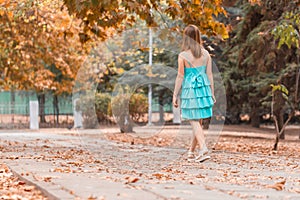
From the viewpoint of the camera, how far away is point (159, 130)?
22.6 meters

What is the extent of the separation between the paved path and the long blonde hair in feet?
6.01

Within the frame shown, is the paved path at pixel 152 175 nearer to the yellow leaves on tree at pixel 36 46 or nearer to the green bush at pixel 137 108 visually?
the yellow leaves on tree at pixel 36 46

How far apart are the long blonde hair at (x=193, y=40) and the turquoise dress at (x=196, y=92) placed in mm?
264

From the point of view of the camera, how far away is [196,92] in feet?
34.8

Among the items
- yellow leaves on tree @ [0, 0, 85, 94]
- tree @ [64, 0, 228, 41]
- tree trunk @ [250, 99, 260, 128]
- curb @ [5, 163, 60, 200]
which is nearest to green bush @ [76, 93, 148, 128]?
yellow leaves on tree @ [0, 0, 85, 94]

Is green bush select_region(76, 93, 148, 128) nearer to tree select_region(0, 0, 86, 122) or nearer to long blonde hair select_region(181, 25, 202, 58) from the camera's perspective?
tree select_region(0, 0, 86, 122)

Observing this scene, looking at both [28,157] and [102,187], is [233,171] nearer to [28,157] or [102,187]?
[102,187]

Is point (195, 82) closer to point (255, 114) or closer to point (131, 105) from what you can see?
point (131, 105)

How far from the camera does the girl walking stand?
10.6 metres

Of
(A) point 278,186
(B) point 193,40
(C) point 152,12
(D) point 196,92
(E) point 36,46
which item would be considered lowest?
(A) point 278,186

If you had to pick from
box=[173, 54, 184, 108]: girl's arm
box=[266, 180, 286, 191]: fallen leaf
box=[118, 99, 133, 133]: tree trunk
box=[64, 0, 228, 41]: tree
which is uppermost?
box=[64, 0, 228, 41]: tree

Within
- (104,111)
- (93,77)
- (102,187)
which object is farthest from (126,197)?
(93,77)

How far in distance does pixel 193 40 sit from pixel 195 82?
0.70m

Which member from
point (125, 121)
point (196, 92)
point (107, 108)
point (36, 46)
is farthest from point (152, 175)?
point (36, 46)
